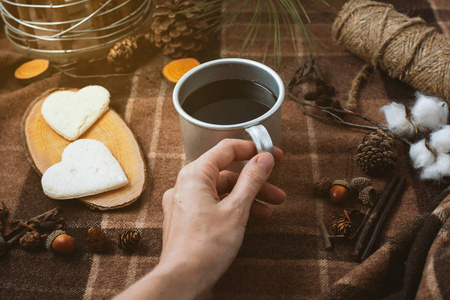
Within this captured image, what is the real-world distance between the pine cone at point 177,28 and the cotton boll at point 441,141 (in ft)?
1.99

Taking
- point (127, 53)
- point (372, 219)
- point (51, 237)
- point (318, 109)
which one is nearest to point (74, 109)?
point (127, 53)

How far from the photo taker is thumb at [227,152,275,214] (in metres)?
0.57

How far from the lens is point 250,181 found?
575mm

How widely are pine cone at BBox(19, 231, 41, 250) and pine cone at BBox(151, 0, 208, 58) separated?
56cm

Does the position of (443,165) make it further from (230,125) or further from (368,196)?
(230,125)

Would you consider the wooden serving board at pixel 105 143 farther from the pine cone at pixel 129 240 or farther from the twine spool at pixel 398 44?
the twine spool at pixel 398 44

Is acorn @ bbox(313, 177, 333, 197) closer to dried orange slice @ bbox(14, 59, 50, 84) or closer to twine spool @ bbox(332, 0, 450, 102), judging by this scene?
twine spool @ bbox(332, 0, 450, 102)

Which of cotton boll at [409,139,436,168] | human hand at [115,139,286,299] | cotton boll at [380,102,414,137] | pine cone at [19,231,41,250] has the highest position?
human hand at [115,139,286,299]

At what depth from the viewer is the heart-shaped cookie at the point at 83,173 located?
76cm

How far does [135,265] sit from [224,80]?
0.36 meters

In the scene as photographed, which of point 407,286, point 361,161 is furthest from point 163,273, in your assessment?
point 361,161

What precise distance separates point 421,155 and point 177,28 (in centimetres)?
65

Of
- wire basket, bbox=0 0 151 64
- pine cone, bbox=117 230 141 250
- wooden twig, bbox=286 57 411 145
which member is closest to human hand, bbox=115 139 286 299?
pine cone, bbox=117 230 141 250

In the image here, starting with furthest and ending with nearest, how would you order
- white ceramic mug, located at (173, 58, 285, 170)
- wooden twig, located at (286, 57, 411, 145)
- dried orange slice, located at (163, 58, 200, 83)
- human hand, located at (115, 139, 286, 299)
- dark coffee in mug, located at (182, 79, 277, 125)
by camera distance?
dried orange slice, located at (163, 58, 200, 83) < wooden twig, located at (286, 57, 411, 145) < dark coffee in mug, located at (182, 79, 277, 125) < white ceramic mug, located at (173, 58, 285, 170) < human hand, located at (115, 139, 286, 299)
